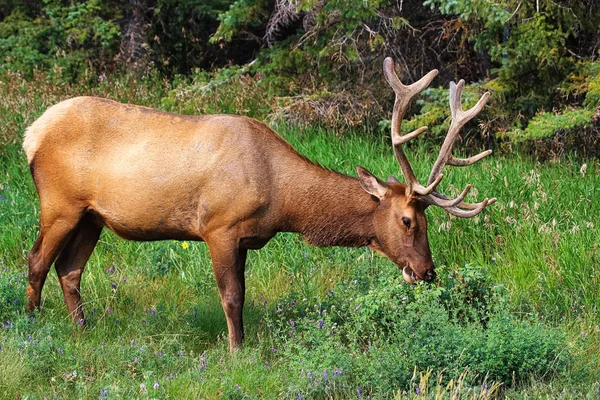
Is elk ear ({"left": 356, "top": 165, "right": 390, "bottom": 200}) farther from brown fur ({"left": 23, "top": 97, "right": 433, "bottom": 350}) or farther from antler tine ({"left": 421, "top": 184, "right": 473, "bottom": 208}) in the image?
antler tine ({"left": 421, "top": 184, "right": 473, "bottom": 208})

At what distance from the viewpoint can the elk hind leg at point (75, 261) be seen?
7051 mm

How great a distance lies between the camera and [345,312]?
22.8 ft

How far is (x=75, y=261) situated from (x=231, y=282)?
4.31 ft

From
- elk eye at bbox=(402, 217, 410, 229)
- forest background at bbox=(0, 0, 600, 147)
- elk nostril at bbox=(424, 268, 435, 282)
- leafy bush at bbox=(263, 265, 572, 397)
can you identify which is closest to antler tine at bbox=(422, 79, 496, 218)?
elk eye at bbox=(402, 217, 410, 229)

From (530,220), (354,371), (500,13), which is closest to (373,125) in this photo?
(500,13)

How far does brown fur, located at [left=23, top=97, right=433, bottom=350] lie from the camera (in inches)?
255

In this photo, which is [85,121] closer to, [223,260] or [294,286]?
[223,260]

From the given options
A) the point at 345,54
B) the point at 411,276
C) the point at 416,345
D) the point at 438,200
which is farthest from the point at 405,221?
the point at 345,54

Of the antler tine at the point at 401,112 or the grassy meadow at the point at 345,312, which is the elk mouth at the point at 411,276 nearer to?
the grassy meadow at the point at 345,312

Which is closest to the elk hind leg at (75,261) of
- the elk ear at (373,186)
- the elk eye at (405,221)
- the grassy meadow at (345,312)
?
the grassy meadow at (345,312)

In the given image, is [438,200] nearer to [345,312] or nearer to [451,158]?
[451,158]

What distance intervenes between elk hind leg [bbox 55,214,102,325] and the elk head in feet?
6.69

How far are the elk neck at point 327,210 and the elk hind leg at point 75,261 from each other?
57.8 inches

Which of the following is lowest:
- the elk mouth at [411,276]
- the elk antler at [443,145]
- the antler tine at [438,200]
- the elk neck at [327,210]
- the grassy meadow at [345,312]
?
the grassy meadow at [345,312]
